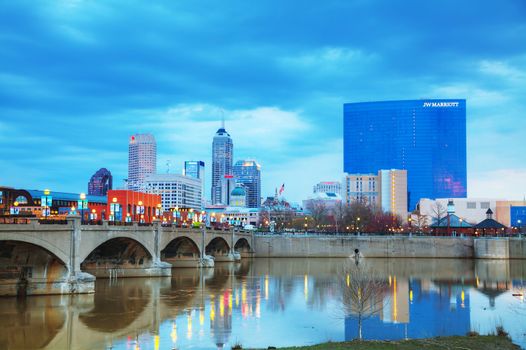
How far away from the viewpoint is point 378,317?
5231 centimetres

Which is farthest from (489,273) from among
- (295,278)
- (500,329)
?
(500,329)

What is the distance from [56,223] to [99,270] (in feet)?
65.8

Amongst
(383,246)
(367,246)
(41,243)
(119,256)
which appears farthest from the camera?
(383,246)

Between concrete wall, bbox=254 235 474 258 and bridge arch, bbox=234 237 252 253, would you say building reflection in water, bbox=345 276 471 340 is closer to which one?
concrete wall, bbox=254 235 474 258

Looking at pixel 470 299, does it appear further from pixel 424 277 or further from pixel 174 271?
pixel 174 271

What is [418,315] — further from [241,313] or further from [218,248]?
[218,248]

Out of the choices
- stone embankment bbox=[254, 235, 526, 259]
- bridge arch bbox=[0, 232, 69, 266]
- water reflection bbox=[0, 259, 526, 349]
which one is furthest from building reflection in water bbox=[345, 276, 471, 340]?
stone embankment bbox=[254, 235, 526, 259]

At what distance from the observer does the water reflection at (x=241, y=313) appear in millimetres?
43875

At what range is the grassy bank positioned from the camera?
3356 centimetres

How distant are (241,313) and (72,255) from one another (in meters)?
18.3

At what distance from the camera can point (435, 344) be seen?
35062 millimetres

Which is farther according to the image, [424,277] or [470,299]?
[424,277]

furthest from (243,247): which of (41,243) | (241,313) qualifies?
(241,313)

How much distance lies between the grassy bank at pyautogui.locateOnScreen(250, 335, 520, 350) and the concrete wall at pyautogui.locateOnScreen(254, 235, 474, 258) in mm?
109192
